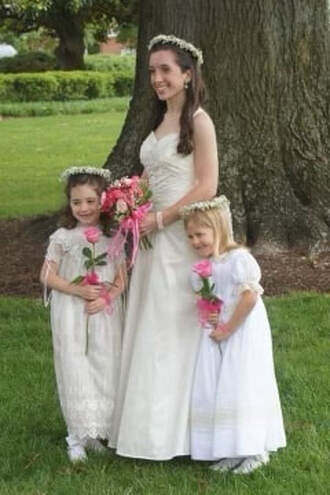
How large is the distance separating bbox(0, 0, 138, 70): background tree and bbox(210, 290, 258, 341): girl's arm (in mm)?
27089

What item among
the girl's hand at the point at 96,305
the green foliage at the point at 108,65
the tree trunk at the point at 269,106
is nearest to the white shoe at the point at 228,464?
the girl's hand at the point at 96,305

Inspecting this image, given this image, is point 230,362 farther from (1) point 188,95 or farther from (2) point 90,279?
(1) point 188,95

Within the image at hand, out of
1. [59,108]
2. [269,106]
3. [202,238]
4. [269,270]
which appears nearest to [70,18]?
[59,108]

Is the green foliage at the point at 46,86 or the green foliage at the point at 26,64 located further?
the green foliage at the point at 26,64

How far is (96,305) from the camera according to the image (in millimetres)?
4566

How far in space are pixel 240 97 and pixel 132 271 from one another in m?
3.69

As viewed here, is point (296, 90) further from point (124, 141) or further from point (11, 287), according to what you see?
point (11, 287)

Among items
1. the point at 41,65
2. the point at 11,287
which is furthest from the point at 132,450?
the point at 41,65

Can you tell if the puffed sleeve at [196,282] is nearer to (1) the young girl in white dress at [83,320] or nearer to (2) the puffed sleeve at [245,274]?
(2) the puffed sleeve at [245,274]

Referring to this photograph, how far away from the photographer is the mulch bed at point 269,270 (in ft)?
25.2

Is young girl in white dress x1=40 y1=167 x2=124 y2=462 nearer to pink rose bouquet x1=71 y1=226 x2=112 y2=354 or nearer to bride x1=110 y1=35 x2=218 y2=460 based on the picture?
pink rose bouquet x1=71 y1=226 x2=112 y2=354

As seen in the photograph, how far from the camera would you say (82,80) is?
108 feet

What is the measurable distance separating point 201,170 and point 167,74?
1.38 ft

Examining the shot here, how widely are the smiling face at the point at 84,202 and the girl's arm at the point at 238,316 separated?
2.44ft
